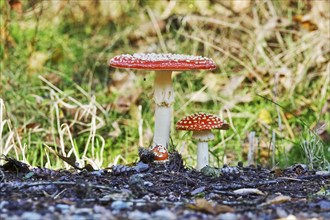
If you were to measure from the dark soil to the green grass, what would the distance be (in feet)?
5.18

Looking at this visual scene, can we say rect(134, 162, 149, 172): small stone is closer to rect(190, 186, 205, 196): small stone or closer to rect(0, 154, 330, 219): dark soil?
rect(0, 154, 330, 219): dark soil

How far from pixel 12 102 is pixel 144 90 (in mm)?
1313

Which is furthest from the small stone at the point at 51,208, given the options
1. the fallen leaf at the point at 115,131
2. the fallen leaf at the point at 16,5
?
the fallen leaf at the point at 16,5

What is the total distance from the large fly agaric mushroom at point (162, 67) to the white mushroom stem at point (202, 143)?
194 millimetres

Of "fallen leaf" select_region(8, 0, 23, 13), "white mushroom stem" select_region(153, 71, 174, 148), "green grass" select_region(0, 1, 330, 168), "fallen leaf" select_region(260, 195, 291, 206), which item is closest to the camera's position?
"fallen leaf" select_region(260, 195, 291, 206)

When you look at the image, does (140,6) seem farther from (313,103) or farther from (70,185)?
(70,185)

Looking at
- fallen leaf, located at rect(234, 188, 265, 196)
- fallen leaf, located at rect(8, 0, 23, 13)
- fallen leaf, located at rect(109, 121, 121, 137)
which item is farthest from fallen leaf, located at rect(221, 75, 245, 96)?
fallen leaf, located at rect(234, 188, 265, 196)

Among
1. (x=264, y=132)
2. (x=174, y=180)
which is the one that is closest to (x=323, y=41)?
(x=264, y=132)

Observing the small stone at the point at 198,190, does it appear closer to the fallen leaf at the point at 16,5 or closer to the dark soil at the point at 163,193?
the dark soil at the point at 163,193

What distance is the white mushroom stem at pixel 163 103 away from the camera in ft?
14.1

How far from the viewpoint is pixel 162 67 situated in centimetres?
393

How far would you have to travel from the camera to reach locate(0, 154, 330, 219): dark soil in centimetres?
283

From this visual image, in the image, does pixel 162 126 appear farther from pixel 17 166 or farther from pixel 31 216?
pixel 31 216

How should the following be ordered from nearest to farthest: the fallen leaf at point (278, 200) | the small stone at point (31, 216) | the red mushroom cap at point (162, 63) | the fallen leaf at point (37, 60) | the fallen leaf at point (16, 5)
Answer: the small stone at point (31, 216), the fallen leaf at point (278, 200), the red mushroom cap at point (162, 63), the fallen leaf at point (16, 5), the fallen leaf at point (37, 60)
